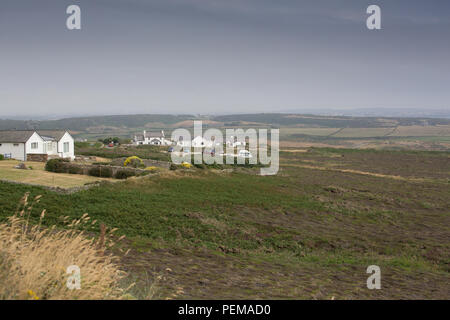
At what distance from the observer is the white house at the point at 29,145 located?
130 ft

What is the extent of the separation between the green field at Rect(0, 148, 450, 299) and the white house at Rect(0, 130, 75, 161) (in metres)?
18.2

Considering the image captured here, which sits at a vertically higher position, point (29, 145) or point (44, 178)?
point (29, 145)

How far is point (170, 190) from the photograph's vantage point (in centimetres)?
2581

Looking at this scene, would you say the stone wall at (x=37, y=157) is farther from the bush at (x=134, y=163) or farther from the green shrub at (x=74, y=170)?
the bush at (x=134, y=163)

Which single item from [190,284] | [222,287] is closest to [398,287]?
[222,287]

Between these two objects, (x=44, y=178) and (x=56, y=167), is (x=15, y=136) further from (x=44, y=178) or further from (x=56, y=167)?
(x=44, y=178)

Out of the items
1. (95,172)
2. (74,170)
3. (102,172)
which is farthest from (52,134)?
(102,172)

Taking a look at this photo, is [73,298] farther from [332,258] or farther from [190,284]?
[332,258]

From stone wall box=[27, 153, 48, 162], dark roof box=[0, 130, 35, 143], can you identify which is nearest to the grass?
stone wall box=[27, 153, 48, 162]

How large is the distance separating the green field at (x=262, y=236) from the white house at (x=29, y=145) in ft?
59.6

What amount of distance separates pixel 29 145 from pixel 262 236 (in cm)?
3211

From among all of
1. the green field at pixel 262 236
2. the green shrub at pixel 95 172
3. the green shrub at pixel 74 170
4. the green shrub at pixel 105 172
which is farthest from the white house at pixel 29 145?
the green field at pixel 262 236

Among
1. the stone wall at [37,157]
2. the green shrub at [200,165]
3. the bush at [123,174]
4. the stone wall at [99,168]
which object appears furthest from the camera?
the green shrub at [200,165]

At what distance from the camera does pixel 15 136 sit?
4047 cm
